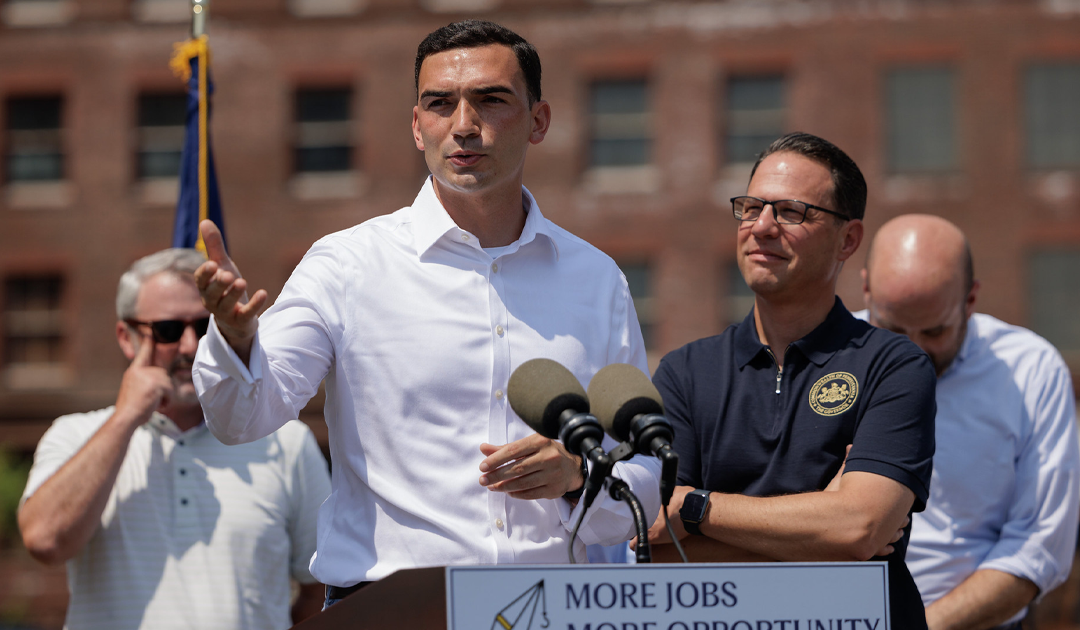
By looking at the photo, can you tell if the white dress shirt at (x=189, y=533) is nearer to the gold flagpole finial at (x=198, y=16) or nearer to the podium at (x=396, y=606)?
the gold flagpole finial at (x=198, y=16)

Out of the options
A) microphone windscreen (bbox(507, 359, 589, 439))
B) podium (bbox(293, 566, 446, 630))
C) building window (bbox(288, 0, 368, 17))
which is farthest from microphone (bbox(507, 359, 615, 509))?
building window (bbox(288, 0, 368, 17))

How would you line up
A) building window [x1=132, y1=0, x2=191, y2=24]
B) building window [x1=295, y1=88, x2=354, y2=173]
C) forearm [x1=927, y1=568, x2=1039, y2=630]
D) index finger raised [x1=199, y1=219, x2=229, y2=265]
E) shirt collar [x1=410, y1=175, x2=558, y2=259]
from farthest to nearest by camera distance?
building window [x1=132, y1=0, x2=191, y2=24] → building window [x1=295, y1=88, x2=354, y2=173] → forearm [x1=927, y1=568, x2=1039, y2=630] → shirt collar [x1=410, y1=175, x2=558, y2=259] → index finger raised [x1=199, y1=219, x2=229, y2=265]

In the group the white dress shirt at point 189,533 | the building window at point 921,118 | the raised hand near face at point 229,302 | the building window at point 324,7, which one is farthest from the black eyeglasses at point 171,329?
the building window at point 324,7

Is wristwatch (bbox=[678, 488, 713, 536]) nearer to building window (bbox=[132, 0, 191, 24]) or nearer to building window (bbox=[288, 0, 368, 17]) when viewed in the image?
building window (bbox=[288, 0, 368, 17])

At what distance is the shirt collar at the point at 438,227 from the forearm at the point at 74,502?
62.9 inches

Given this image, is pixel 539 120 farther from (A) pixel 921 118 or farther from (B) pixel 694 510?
(A) pixel 921 118

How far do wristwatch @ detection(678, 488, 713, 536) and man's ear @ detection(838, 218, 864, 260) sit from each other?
949 millimetres

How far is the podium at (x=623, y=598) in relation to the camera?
6.82 ft

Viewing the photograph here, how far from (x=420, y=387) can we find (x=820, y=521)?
1.12 m

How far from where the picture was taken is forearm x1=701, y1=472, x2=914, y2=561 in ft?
9.84

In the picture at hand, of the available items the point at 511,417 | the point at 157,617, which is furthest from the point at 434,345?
the point at 157,617

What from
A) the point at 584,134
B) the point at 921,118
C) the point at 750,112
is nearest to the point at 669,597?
the point at 584,134

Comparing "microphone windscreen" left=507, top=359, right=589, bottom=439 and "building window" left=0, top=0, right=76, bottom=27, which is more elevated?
"building window" left=0, top=0, right=76, bottom=27

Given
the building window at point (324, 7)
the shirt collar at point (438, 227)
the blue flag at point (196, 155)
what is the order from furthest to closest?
the building window at point (324, 7) < the blue flag at point (196, 155) < the shirt collar at point (438, 227)
